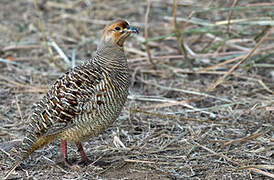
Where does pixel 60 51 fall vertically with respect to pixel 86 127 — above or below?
above

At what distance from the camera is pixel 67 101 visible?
3.97m

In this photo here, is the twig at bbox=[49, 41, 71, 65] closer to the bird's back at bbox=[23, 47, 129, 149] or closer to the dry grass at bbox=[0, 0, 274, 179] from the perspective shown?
the dry grass at bbox=[0, 0, 274, 179]

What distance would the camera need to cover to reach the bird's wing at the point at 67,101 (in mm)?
3957

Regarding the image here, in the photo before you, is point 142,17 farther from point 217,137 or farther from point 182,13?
point 217,137

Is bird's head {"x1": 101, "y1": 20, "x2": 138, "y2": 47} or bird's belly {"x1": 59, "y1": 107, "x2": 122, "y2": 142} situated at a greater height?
bird's head {"x1": 101, "y1": 20, "x2": 138, "y2": 47}

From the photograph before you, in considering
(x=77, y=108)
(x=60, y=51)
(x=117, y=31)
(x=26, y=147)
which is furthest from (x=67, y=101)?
(x=60, y=51)

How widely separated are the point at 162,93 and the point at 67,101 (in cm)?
225

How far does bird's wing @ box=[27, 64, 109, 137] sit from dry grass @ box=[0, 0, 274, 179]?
1.55 feet

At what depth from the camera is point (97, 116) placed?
13.1ft

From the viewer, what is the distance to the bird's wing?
3.96 metres

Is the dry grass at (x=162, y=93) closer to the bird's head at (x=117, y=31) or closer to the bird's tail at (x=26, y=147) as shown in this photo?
the bird's tail at (x=26, y=147)

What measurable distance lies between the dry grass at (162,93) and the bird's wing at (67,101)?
1.55 ft

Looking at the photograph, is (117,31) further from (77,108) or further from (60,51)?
(60,51)

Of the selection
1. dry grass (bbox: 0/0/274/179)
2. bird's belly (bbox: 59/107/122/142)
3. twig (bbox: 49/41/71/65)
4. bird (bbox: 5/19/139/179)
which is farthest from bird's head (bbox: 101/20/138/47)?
twig (bbox: 49/41/71/65)
